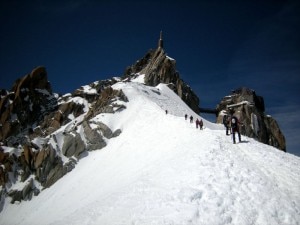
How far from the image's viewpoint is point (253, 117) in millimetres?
79312

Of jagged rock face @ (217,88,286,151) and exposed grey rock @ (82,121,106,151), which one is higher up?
jagged rock face @ (217,88,286,151)

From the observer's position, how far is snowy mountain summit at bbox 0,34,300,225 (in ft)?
41.5

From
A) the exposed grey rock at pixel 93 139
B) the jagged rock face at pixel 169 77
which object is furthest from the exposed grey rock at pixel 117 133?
the jagged rock face at pixel 169 77

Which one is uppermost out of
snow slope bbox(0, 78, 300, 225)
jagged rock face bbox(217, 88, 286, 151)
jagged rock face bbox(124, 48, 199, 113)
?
jagged rock face bbox(124, 48, 199, 113)

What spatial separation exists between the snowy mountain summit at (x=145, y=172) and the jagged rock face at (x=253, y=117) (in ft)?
56.7

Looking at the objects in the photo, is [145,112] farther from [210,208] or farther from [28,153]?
[210,208]

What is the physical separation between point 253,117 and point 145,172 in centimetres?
6743

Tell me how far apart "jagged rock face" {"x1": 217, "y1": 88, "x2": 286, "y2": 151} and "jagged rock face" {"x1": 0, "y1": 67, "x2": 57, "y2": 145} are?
62.7m

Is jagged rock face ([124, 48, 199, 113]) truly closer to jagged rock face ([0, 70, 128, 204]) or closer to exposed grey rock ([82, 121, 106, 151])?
jagged rock face ([0, 70, 128, 204])

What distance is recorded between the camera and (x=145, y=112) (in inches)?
1763

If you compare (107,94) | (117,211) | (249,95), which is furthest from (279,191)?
(249,95)

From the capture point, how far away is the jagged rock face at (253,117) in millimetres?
77312

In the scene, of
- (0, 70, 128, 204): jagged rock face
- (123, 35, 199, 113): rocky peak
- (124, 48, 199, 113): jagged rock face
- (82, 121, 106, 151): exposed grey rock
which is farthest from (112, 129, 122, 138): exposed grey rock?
(124, 48, 199, 113): jagged rock face

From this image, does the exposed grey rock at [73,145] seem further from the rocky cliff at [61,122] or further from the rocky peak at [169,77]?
the rocky peak at [169,77]
